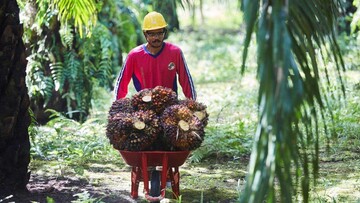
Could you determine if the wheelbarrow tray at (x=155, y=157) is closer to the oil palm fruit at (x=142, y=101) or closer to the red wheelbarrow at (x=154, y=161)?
the red wheelbarrow at (x=154, y=161)

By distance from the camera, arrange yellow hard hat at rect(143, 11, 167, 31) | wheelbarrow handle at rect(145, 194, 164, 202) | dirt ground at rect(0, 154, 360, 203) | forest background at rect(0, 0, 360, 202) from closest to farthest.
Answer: wheelbarrow handle at rect(145, 194, 164, 202)
dirt ground at rect(0, 154, 360, 203)
yellow hard hat at rect(143, 11, 167, 31)
forest background at rect(0, 0, 360, 202)

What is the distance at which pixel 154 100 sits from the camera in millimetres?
6012

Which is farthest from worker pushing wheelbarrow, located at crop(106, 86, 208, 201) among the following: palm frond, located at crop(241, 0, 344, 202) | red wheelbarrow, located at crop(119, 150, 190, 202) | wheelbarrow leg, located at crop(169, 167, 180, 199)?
palm frond, located at crop(241, 0, 344, 202)

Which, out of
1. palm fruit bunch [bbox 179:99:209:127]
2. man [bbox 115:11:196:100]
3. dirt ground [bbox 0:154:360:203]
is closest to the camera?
palm fruit bunch [bbox 179:99:209:127]

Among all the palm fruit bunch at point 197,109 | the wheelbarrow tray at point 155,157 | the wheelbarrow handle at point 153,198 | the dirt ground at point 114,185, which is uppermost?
the palm fruit bunch at point 197,109

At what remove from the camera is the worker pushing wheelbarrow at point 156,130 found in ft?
18.9

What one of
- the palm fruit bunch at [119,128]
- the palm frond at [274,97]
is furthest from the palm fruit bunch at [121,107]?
the palm frond at [274,97]

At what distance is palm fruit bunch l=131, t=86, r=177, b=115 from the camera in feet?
19.7

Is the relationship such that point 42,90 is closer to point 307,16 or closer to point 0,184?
point 0,184

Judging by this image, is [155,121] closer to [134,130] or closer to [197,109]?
[134,130]

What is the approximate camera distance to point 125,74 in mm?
6758

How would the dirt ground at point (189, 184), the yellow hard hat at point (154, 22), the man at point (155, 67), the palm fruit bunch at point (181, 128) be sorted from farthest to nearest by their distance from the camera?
the man at point (155, 67) < the yellow hard hat at point (154, 22) < the dirt ground at point (189, 184) < the palm fruit bunch at point (181, 128)

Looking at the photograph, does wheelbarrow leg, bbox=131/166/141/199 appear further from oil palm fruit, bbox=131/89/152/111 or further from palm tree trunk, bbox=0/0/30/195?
palm tree trunk, bbox=0/0/30/195

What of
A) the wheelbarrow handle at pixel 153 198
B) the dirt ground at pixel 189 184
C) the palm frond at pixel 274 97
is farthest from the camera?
the dirt ground at pixel 189 184
